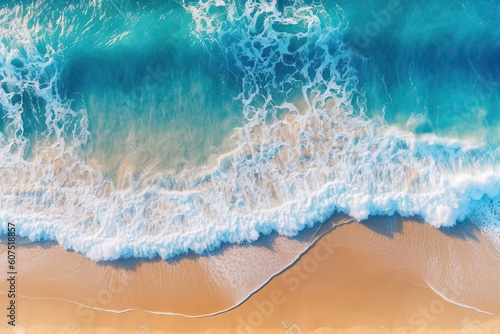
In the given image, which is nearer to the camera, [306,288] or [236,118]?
[306,288]

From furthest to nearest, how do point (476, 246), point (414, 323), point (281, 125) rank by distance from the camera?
Result: point (281, 125), point (476, 246), point (414, 323)

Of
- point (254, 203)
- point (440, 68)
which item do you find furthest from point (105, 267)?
point (440, 68)

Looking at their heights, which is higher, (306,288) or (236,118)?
(236,118)

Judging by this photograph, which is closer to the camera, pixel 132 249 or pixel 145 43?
pixel 132 249

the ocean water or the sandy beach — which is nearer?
the sandy beach

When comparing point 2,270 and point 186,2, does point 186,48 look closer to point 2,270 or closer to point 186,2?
point 186,2

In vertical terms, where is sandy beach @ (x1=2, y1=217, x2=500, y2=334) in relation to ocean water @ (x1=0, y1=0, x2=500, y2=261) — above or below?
below
